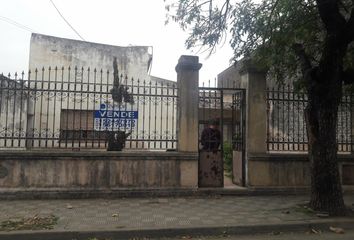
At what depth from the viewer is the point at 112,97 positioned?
10281mm

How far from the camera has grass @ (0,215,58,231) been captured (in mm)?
6559

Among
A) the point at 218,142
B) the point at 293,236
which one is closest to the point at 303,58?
the point at 218,142

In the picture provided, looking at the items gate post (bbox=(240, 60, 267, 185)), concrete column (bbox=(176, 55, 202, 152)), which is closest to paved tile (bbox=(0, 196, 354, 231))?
gate post (bbox=(240, 60, 267, 185))

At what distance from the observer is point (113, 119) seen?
1006cm

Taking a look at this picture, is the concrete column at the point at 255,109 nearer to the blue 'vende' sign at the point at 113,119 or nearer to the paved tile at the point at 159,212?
the paved tile at the point at 159,212

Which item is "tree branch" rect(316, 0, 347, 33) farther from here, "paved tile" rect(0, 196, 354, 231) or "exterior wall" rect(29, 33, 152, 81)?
"exterior wall" rect(29, 33, 152, 81)

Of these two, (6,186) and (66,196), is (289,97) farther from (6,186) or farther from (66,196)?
(6,186)

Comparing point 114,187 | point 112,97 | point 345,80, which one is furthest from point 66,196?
point 345,80

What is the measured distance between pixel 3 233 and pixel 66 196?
303cm

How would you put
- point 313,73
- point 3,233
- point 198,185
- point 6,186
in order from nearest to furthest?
point 3,233, point 313,73, point 6,186, point 198,185

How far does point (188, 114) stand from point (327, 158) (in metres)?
3.63

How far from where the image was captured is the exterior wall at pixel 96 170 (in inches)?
364

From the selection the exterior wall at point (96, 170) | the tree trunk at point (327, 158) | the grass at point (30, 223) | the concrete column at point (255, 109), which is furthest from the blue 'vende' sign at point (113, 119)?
the tree trunk at point (327, 158)

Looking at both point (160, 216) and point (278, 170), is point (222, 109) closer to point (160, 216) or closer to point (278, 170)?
point (278, 170)
